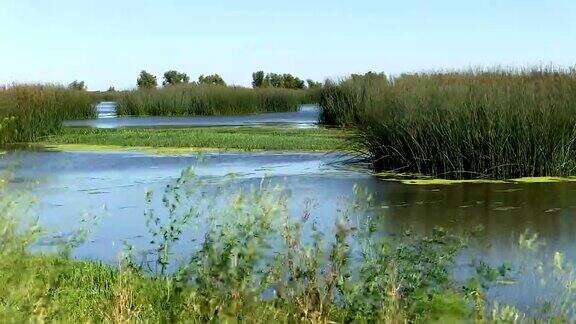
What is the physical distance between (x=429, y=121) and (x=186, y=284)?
680cm

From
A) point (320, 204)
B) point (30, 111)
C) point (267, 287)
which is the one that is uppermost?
point (30, 111)

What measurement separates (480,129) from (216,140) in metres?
7.22

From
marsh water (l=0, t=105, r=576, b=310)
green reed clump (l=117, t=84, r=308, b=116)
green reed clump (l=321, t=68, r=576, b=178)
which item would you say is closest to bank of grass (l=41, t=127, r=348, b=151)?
marsh water (l=0, t=105, r=576, b=310)

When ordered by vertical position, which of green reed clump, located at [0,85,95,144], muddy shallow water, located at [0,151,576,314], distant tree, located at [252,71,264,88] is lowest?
muddy shallow water, located at [0,151,576,314]

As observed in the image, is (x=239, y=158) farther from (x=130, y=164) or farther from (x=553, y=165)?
(x=553, y=165)

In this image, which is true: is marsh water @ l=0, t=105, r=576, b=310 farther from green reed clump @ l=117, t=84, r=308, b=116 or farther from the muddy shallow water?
green reed clump @ l=117, t=84, r=308, b=116

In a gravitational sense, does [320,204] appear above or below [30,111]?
below

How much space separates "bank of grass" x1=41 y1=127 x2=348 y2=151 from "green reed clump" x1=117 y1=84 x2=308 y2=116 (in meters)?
11.8

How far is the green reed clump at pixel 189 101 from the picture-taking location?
1212 inches

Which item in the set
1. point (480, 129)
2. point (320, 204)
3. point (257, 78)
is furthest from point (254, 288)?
point (257, 78)

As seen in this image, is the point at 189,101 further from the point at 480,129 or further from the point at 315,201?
the point at 315,201

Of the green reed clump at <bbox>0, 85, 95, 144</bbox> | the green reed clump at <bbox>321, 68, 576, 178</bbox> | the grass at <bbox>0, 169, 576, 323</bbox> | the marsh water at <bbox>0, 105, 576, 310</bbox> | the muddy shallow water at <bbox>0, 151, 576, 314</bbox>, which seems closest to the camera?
the grass at <bbox>0, 169, 576, 323</bbox>

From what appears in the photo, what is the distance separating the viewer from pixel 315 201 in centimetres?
787

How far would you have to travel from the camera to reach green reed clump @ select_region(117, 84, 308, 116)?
30797 mm
